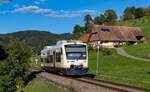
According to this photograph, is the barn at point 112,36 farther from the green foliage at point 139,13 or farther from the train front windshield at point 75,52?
the train front windshield at point 75,52

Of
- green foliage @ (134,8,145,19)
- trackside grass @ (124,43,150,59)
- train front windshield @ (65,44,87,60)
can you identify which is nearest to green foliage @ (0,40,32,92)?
train front windshield @ (65,44,87,60)

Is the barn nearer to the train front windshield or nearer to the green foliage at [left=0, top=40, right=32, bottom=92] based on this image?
the green foliage at [left=0, top=40, right=32, bottom=92]

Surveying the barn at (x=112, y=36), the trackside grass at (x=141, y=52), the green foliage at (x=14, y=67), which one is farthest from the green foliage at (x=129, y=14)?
the green foliage at (x=14, y=67)

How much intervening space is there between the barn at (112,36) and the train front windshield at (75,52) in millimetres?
71202

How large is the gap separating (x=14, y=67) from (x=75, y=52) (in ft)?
35.1

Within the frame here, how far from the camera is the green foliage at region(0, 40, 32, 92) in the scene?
47938 millimetres

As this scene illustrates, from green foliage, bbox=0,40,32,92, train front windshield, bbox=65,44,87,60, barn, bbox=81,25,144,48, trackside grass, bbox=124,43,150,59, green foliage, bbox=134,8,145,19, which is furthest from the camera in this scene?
green foliage, bbox=134,8,145,19

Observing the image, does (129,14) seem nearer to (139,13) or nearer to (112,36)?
(139,13)

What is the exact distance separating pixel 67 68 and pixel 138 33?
289 ft

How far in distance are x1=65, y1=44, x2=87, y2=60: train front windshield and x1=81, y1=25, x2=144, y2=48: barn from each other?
71202 mm

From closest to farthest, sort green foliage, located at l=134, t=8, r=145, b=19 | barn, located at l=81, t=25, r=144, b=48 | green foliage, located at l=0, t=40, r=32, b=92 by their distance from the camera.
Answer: green foliage, located at l=0, t=40, r=32, b=92, barn, located at l=81, t=25, r=144, b=48, green foliage, located at l=134, t=8, r=145, b=19

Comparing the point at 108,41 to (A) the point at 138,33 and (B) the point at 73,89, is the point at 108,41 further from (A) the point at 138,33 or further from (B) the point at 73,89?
(B) the point at 73,89

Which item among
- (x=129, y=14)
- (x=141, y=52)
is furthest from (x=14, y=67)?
(x=129, y=14)

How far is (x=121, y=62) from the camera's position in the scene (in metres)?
70.6
